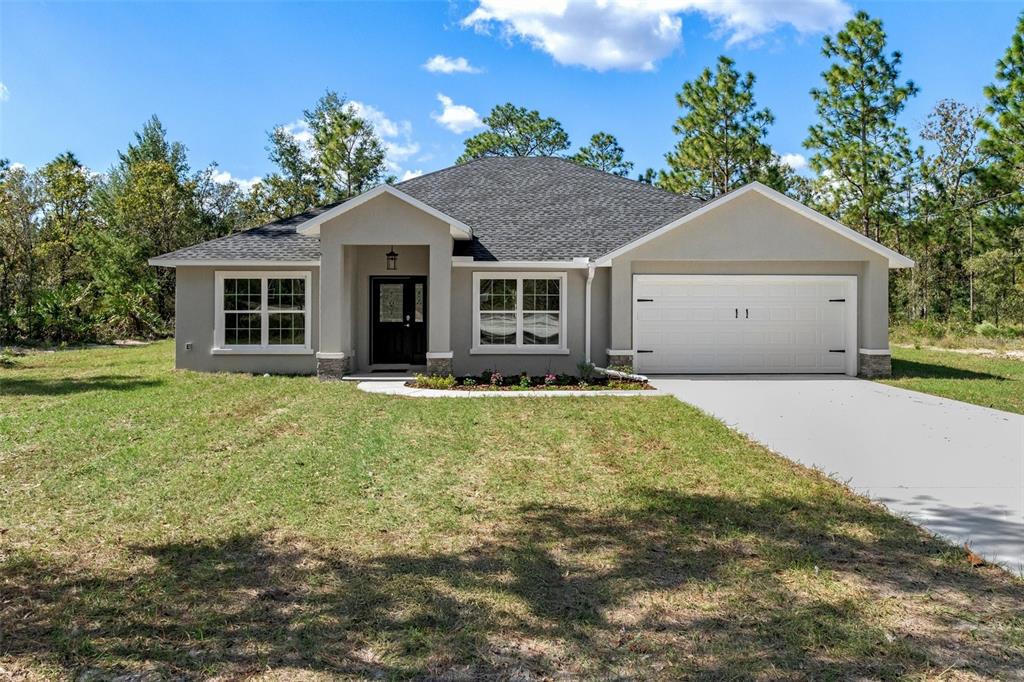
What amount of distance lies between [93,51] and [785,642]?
614 inches

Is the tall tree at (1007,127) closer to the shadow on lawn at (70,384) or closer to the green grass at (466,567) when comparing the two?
the green grass at (466,567)

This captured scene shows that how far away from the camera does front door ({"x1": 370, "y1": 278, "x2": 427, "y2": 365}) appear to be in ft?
49.3

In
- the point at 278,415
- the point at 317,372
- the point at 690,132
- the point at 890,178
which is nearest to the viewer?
the point at 278,415

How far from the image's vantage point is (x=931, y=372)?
1468cm

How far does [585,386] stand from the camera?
12047 millimetres

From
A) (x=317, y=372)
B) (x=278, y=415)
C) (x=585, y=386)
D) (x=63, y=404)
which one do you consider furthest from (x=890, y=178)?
(x=63, y=404)

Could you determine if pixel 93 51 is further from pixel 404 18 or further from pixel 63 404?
pixel 63 404

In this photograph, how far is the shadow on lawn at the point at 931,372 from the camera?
13.8 metres

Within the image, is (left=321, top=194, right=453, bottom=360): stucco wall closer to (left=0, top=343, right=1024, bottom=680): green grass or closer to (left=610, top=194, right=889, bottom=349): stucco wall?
(left=610, top=194, right=889, bottom=349): stucco wall

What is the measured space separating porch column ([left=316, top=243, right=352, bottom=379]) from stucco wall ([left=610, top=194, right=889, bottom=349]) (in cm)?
590

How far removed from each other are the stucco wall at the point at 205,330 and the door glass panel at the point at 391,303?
161cm

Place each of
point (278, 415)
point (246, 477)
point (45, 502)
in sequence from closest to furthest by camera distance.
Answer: point (45, 502) → point (246, 477) → point (278, 415)

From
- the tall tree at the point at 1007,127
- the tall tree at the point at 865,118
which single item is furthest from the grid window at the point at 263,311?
the tall tree at the point at 1007,127

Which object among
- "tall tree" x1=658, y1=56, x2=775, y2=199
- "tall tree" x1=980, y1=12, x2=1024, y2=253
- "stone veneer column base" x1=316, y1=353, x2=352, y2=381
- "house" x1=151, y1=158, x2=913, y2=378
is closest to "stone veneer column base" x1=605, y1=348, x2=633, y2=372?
"house" x1=151, y1=158, x2=913, y2=378
